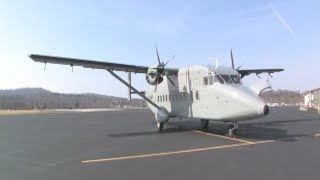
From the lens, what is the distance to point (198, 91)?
67.7 feet

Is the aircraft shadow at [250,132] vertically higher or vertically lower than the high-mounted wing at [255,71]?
lower

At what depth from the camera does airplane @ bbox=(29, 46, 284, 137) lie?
55.7ft

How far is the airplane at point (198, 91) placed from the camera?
17.0m

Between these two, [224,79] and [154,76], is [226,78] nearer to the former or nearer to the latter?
[224,79]

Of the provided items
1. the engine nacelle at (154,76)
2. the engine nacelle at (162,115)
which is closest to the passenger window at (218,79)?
the engine nacelle at (162,115)

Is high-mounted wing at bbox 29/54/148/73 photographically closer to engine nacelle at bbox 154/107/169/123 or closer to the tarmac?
engine nacelle at bbox 154/107/169/123

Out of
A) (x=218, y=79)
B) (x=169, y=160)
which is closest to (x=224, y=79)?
(x=218, y=79)

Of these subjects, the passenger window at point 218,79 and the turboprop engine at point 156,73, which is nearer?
the passenger window at point 218,79

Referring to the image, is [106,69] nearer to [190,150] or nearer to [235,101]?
[235,101]

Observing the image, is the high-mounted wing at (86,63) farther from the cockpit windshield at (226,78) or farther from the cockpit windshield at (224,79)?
the cockpit windshield at (226,78)

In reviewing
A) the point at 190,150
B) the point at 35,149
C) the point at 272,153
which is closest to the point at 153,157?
the point at 190,150

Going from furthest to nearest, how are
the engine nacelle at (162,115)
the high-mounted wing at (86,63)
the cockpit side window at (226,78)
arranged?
the engine nacelle at (162,115) → the high-mounted wing at (86,63) → the cockpit side window at (226,78)

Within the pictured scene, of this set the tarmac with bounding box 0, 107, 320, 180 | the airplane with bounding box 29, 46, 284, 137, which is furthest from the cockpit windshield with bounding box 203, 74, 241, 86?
the tarmac with bounding box 0, 107, 320, 180

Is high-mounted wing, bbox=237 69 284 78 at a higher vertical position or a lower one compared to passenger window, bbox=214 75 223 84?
higher
